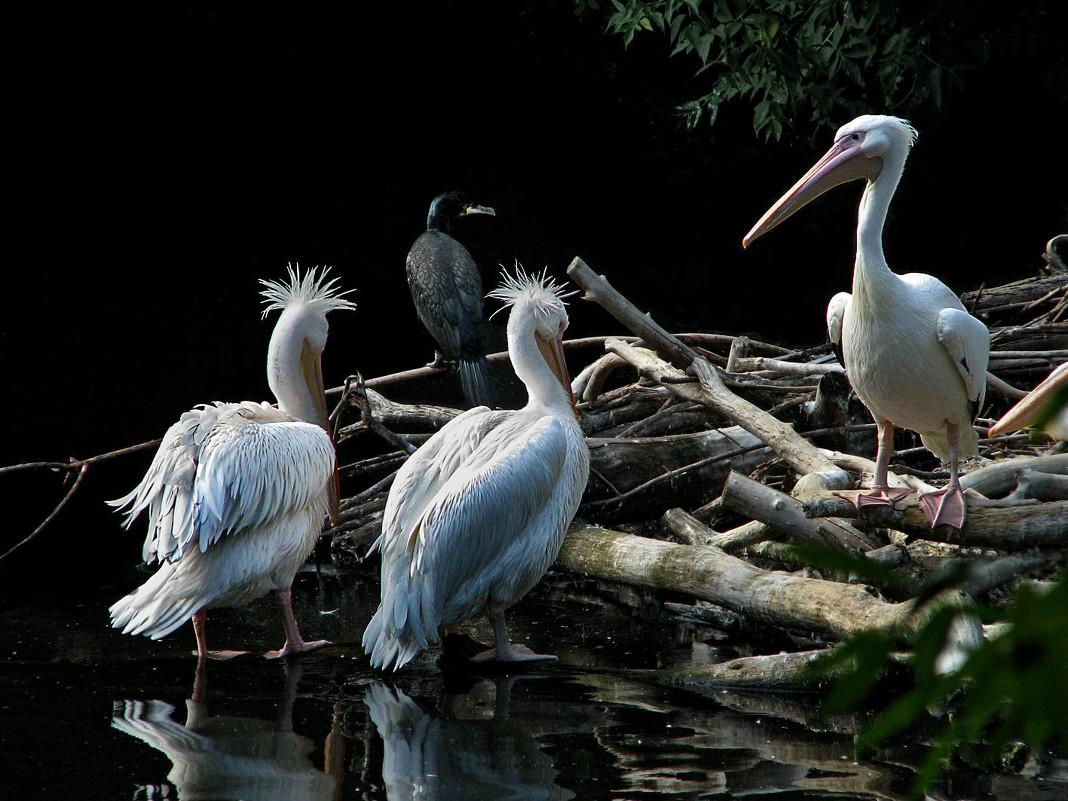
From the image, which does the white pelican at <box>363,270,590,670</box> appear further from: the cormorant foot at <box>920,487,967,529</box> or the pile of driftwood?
the cormorant foot at <box>920,487,967,529</box>

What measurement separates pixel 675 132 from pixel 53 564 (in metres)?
10.3

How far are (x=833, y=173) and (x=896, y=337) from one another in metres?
0.65

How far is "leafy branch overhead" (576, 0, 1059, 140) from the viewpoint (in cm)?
780

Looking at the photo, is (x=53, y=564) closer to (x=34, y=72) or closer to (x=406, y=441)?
(x=406, y=441)

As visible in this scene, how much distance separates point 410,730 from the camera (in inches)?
109

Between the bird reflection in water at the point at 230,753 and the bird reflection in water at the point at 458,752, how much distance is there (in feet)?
0.47

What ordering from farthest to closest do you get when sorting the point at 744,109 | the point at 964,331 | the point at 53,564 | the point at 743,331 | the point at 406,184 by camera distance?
the point at 406,184 → the point at 744,109 → the point at 743,331 → the point at 53,564 → the point at 964,331

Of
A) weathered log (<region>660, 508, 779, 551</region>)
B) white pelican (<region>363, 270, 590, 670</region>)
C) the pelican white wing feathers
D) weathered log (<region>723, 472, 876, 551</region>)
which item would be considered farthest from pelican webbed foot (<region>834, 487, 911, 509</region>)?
the pelican white wing feathers

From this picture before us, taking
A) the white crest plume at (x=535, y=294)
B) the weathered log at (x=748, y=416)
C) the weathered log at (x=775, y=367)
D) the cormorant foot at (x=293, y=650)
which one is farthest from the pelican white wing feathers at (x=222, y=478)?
the weathered log at (x=775, y=367)

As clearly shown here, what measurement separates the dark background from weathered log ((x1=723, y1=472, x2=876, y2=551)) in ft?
27.1

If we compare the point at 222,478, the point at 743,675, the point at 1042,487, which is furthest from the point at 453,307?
the point at 1042,487

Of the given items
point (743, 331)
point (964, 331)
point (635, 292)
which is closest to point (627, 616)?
point (964, 331)

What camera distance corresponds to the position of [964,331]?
3.24 meters

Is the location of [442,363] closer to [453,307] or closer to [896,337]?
[453,307]
